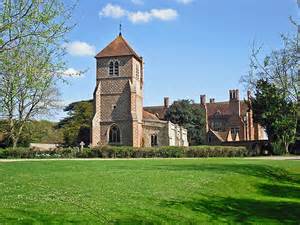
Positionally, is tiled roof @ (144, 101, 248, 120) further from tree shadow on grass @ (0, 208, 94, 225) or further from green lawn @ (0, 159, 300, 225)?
tree shadow on grass @ (0, 208, 94, 225)

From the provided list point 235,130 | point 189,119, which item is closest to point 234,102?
point 235,130

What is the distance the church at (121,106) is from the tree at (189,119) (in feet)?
68.5

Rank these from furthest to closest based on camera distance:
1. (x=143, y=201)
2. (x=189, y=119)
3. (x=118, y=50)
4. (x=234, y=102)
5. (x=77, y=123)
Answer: (x=234, y=102) → (x=189, y=119) → (x=77, y=123) → (x=118, y=50) → (x=143, y=201)

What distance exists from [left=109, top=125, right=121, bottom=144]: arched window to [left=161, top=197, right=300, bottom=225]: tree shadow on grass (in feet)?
153

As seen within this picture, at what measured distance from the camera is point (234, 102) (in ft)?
365

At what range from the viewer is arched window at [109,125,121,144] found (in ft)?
206

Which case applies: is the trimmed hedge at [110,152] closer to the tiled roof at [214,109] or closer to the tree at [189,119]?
the tree at [189,119]

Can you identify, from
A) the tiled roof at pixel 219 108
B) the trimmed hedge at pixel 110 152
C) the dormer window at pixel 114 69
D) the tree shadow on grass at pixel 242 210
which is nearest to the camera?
the tree shadow on grass at pixel 242 210

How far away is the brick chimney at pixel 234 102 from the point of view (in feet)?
359

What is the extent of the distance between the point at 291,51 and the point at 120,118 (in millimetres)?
42446

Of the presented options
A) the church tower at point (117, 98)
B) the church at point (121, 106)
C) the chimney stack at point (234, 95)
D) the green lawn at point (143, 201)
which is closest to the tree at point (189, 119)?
the church at point (121, 106)

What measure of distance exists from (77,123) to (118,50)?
22.3m

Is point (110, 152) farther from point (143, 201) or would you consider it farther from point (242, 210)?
point (143, 201)

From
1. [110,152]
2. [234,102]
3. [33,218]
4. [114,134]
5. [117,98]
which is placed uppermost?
[234,102]
